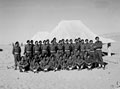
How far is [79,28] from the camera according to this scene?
24266 mm

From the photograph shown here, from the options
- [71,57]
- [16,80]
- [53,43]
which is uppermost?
[53,43]

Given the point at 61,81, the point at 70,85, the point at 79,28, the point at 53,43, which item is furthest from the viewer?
the point at 79,28

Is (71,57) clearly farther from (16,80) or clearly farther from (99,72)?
(16,80)

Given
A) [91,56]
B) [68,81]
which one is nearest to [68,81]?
[68,81]

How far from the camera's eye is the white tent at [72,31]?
22.7 m

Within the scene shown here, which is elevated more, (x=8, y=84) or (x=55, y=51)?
(x=55, y=51)

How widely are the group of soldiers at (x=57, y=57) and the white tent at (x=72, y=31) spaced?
9437 mm

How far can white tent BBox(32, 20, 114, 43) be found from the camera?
74.6ft

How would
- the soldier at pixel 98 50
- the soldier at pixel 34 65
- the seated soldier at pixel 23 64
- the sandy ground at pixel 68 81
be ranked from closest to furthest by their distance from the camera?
the sandy ground at pixel 68 81 < the soldier at pixel 34 65 < the seated soldier at pixel 23 64 < the soldier at pixel 98 50

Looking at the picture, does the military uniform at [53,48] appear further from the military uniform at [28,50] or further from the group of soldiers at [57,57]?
the military uniform at [28,50]

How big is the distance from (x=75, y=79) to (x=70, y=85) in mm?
1212

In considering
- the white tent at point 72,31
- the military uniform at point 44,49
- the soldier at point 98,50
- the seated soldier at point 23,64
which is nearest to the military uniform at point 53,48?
the military uniform at point 44,49

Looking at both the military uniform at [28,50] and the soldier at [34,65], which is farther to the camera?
the military uniform at [28,50]

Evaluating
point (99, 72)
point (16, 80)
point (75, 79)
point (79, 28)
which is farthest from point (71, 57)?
point (79, 28)
